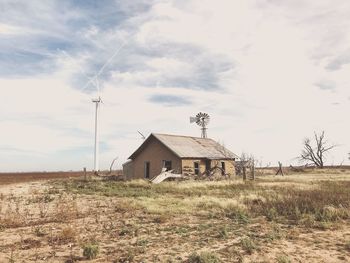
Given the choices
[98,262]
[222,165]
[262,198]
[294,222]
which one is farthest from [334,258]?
[222,165]

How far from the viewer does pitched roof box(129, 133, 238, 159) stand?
32281 mm

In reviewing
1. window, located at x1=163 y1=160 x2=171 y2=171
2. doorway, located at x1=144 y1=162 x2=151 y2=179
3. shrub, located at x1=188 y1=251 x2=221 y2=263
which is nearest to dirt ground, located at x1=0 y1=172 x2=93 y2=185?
doorway, located at x1=144 y1=162 x2=151 y2=179

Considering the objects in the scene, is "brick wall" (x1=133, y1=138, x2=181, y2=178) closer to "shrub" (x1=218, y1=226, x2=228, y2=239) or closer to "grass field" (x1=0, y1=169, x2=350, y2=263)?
"grass field" (x1=0, y1=169, x2=350, y2=263)

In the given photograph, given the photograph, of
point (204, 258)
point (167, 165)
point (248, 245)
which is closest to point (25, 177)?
point (167, 165)

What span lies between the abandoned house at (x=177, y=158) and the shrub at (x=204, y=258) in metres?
23.2

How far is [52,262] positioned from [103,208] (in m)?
7.19

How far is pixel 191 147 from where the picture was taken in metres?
34.8

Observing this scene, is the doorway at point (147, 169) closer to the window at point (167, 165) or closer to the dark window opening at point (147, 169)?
the dark window opening at point (147, 169)

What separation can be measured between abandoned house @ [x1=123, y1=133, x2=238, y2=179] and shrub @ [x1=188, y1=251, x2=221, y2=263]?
914 inches

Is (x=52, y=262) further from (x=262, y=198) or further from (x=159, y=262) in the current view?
(x=262, y=198)

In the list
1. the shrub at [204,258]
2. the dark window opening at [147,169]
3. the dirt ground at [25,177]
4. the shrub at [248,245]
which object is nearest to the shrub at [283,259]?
the shrub at [248,245]

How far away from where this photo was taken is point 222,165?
35625 millimetres

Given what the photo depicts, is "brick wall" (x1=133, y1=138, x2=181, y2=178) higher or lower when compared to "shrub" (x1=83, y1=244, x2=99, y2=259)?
higher

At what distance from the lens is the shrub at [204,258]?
7.21m
